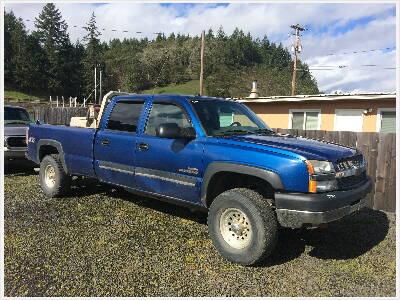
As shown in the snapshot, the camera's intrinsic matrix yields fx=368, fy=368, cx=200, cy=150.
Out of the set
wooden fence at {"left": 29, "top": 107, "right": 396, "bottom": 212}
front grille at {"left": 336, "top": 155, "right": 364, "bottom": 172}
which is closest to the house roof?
wooden fence at {"left": 29, "top": 107, "right": 396, "bottom": 212}

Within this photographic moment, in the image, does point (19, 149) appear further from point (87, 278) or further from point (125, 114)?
point (87, 278)

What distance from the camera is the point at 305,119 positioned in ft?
53.5

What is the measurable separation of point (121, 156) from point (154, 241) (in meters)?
1.40

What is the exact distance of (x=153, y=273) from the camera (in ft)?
12.8

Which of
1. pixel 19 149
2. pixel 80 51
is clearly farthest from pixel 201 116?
pixel 80 51

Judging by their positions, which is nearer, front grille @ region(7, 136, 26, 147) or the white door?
front grille @ region(7, 136, 26, 147)

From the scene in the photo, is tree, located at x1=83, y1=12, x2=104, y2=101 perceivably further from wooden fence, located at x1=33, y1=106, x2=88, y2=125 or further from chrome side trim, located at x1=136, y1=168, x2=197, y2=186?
chrome side trim, located at x1=136, y1=168, x2=197, y2=186

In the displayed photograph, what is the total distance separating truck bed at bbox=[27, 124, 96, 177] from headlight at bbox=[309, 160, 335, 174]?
3648 mm

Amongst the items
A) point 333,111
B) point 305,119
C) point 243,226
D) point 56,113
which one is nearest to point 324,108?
point 333,111

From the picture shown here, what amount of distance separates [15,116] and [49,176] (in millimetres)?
4663

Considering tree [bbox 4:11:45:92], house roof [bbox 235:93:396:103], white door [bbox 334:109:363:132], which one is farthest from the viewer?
tree [bbox 4:11:45:92]

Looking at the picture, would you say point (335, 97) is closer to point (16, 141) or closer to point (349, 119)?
point (349, 119)

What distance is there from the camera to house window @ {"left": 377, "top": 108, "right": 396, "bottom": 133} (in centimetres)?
1373

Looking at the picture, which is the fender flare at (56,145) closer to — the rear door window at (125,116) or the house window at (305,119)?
the rear door window at (125,116)
